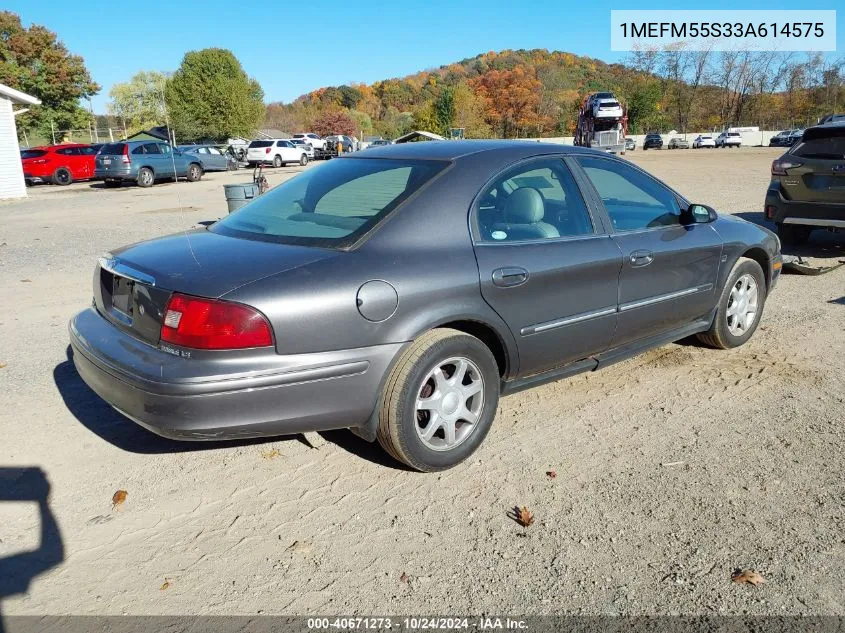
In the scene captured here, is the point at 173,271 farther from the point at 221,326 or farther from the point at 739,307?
the point at 739,307

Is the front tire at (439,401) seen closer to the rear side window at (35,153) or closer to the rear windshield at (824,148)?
the rear windshield at (824,148)

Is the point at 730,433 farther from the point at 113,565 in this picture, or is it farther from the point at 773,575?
the point at 113,565

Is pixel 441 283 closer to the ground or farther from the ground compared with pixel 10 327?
farther from the ground

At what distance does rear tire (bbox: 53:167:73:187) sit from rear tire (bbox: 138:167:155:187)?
4.46 metres

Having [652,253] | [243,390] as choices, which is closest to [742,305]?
[652,253]

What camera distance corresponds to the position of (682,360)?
16.5ft

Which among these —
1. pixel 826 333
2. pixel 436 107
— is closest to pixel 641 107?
pixel 436 107

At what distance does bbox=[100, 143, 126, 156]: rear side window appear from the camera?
2500 cm

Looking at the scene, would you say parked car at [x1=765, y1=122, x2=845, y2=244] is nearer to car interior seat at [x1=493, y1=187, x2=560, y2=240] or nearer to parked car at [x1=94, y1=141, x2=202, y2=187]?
car interior seat at [x1=493, y1=187, x2=560, y2=240]

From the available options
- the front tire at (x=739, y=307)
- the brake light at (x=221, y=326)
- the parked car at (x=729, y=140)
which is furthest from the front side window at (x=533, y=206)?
the parked car at (x=729, y=140)

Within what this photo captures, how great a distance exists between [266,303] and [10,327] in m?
4.43

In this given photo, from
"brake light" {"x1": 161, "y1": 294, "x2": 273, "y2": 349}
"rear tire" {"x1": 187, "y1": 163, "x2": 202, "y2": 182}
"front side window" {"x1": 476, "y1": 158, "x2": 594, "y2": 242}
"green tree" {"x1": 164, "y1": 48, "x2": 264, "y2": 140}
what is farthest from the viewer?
"green tree" {"x1": 164, "y1": 48, "x2": 264, "y2": 140}

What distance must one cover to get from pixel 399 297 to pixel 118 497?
165cm

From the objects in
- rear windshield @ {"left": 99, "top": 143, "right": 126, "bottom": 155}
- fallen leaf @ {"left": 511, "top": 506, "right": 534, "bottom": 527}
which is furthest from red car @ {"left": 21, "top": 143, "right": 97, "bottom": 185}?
fallen leaf @ {"left": 511, "top": 506, "right": 534, "bottom": 527}
